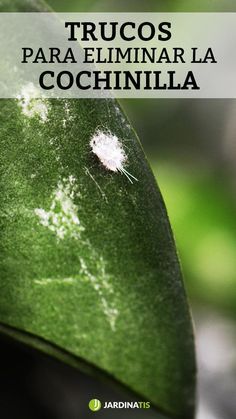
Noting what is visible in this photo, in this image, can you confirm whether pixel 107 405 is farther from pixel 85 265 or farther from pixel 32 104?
pixel 32 104

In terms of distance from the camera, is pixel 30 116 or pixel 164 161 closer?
pixel 30 116

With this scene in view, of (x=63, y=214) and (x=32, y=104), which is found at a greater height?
(x=32, y=104)

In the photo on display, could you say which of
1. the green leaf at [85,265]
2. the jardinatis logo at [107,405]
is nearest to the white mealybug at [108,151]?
the green leaf at [85,265]

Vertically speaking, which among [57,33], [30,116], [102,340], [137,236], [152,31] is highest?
[152,31]

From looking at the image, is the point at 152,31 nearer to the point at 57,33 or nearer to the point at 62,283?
the point at 57,33

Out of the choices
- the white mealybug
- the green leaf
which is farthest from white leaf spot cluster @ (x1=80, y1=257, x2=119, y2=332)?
the white mealybug

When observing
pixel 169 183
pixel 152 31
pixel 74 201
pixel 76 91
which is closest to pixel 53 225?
pixel 74 201

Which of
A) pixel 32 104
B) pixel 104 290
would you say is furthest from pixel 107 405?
pixel 32 104
